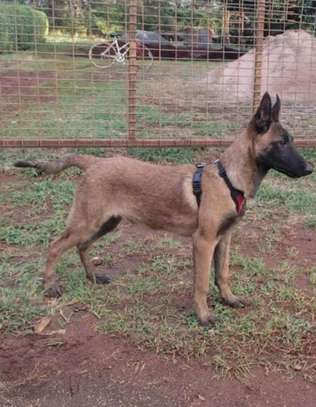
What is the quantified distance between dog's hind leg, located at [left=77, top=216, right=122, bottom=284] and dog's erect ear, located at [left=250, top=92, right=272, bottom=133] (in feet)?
3.64

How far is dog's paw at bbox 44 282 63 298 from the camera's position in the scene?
11.5ft

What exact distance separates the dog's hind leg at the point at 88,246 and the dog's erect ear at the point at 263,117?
111 centimetres

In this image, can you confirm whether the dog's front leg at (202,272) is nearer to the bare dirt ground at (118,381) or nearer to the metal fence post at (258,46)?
the bare dirt ground at (118,381)

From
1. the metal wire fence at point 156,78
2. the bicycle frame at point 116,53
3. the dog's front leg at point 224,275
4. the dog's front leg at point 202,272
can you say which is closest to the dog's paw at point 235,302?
the dog's front leg at point 224,275

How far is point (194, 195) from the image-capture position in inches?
131

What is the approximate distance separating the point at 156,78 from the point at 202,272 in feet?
29.1

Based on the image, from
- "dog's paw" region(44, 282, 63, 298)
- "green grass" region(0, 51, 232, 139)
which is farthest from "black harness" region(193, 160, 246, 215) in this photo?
"green grass" region(0, 51, 232, 139)

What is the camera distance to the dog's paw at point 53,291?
352cm

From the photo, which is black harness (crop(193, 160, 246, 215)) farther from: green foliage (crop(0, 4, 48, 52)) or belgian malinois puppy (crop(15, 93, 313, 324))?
green foliage (crop(0, 4, 48, 52))

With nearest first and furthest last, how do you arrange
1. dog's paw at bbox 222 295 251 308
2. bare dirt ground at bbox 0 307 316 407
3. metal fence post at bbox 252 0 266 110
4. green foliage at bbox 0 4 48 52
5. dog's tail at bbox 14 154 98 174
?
1. bare dirt ground at bbox 0 307 316 407
2. dog's paw at bbox 222 295 251 308
3. dog's tail at bbox 14 154 98 174
4. metal fence post at bbox 252 0 266 110
5. green foliage at bbox 0 4 48 52

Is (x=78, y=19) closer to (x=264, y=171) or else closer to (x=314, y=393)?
(x=264, y=171)

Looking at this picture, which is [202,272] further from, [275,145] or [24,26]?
[24,26]

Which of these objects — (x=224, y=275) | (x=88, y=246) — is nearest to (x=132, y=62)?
(x=88, y=246)

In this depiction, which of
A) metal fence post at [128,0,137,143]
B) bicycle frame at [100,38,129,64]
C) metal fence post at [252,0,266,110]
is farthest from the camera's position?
bicycle frame at [100,38,129,64]
